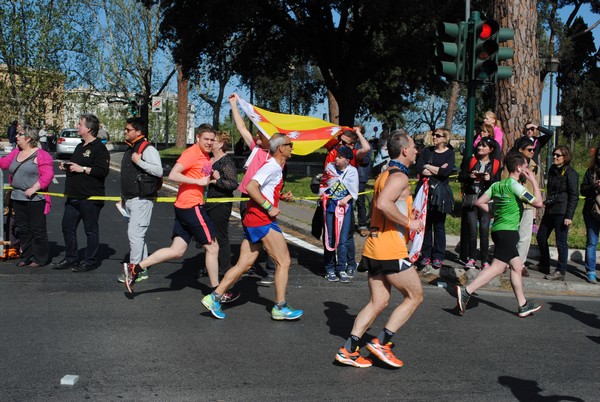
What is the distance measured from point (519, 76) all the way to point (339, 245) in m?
5.45

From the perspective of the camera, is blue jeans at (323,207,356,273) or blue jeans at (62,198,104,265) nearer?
blue jeans at (62,198,104,265)

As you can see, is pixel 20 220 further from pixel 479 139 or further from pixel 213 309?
pixel 479 139

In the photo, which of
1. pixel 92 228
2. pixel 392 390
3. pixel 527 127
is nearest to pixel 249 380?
pixel 392 390

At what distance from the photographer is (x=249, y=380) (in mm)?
5242

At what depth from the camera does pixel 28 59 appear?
32031mm

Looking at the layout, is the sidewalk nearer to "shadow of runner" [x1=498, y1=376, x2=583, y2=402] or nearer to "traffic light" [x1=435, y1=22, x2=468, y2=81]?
"traffic light" [x1=435, y1=22, x2=468, y2=81]

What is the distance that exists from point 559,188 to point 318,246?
3889mm

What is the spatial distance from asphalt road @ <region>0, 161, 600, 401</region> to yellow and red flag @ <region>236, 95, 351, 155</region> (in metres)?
1.92

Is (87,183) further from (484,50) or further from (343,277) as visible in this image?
(484,50)

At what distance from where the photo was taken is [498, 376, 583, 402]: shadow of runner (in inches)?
198

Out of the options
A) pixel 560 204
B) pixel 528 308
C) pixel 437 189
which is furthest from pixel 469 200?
pixel 528 308

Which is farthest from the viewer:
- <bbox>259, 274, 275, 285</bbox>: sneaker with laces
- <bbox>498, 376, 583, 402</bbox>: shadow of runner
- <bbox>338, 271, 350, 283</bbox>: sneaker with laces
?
<bbox>338, 271, 350, 283</bbox>: sneaker with laces

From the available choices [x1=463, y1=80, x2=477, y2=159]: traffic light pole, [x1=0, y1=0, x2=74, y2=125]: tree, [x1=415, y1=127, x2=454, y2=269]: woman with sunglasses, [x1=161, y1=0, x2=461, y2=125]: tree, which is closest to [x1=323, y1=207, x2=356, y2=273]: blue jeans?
[x1=415, y1=127, x2=454, y2=269]: woman with sunglasses

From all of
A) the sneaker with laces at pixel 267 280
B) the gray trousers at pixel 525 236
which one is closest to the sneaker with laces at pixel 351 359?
the sneaker with laces at pixel 267 280
